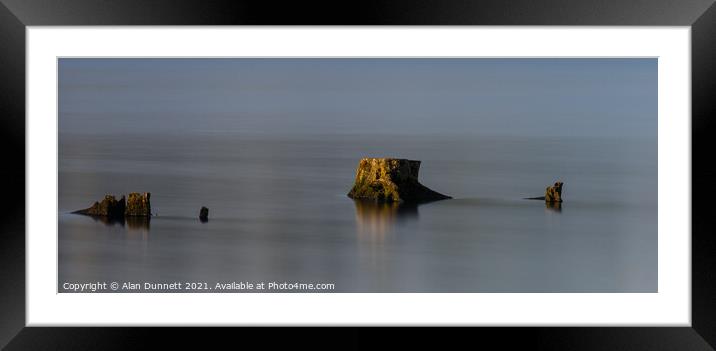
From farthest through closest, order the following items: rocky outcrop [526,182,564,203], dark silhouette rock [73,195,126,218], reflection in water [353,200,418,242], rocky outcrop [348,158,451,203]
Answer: rocky outcrop [348,158,451,203]
rocky outcrop [526,182,564,203]
dark silhouette rock [73,195,126,218]
reflection in water [353,200,418,242]

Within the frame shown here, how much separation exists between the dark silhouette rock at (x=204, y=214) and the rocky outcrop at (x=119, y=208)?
482 millimetres

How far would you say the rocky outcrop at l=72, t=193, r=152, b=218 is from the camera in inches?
313

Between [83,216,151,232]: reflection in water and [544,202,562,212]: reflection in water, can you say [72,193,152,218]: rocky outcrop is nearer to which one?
[83,216,151,232]: reflection in water

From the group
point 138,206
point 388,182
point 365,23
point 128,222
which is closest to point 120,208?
point 138,206

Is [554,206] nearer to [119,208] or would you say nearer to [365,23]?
[119,208]

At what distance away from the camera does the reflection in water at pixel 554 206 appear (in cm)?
886

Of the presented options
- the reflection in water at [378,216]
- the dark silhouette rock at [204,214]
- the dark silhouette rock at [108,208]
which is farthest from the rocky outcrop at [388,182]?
the dark silhouette rock at [108,208]

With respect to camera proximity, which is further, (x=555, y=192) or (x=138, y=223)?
(x=555, y=192)

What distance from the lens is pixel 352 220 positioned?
8703 millimetres

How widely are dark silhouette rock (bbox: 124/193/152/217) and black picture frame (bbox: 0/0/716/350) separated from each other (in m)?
4.21

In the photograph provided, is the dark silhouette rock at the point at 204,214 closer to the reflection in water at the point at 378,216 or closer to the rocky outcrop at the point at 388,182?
the reflection in water at the point at 378,216

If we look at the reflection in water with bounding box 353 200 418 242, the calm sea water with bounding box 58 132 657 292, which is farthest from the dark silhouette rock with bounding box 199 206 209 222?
the reflection in water with bounding box 353 200 418 242

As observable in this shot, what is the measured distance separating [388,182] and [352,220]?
1.31 metres

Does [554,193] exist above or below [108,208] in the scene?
above
